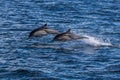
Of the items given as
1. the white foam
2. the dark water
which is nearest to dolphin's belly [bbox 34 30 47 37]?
the dark water

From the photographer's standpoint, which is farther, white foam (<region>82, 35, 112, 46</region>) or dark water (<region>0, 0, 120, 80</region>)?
white foam (<region>82, 35, 112, 46</region>)

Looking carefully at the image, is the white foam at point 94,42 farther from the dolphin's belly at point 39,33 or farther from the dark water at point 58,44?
the dolphin's belly at point 39,33

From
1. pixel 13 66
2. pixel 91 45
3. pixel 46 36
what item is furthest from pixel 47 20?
pixel 13 66

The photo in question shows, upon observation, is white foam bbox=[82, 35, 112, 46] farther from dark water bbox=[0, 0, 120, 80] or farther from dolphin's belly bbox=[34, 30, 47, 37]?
dolphin's belly bbox=[34, 30, 47, 37]

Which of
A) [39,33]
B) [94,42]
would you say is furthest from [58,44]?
[94,42]

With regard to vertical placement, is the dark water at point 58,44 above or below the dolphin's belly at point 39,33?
below

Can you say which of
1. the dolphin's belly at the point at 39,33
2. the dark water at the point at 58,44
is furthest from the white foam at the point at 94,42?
the dolphin's belly at the point at 39,33

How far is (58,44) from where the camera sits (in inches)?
1491

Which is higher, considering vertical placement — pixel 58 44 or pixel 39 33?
pixel 39 33

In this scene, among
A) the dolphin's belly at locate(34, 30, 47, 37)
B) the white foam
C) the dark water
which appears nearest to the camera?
the dark water

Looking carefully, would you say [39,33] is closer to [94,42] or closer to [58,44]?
[58,44]

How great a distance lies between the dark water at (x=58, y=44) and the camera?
31.1 meters

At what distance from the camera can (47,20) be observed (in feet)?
154

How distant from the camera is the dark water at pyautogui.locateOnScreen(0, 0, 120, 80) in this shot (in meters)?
31.1
